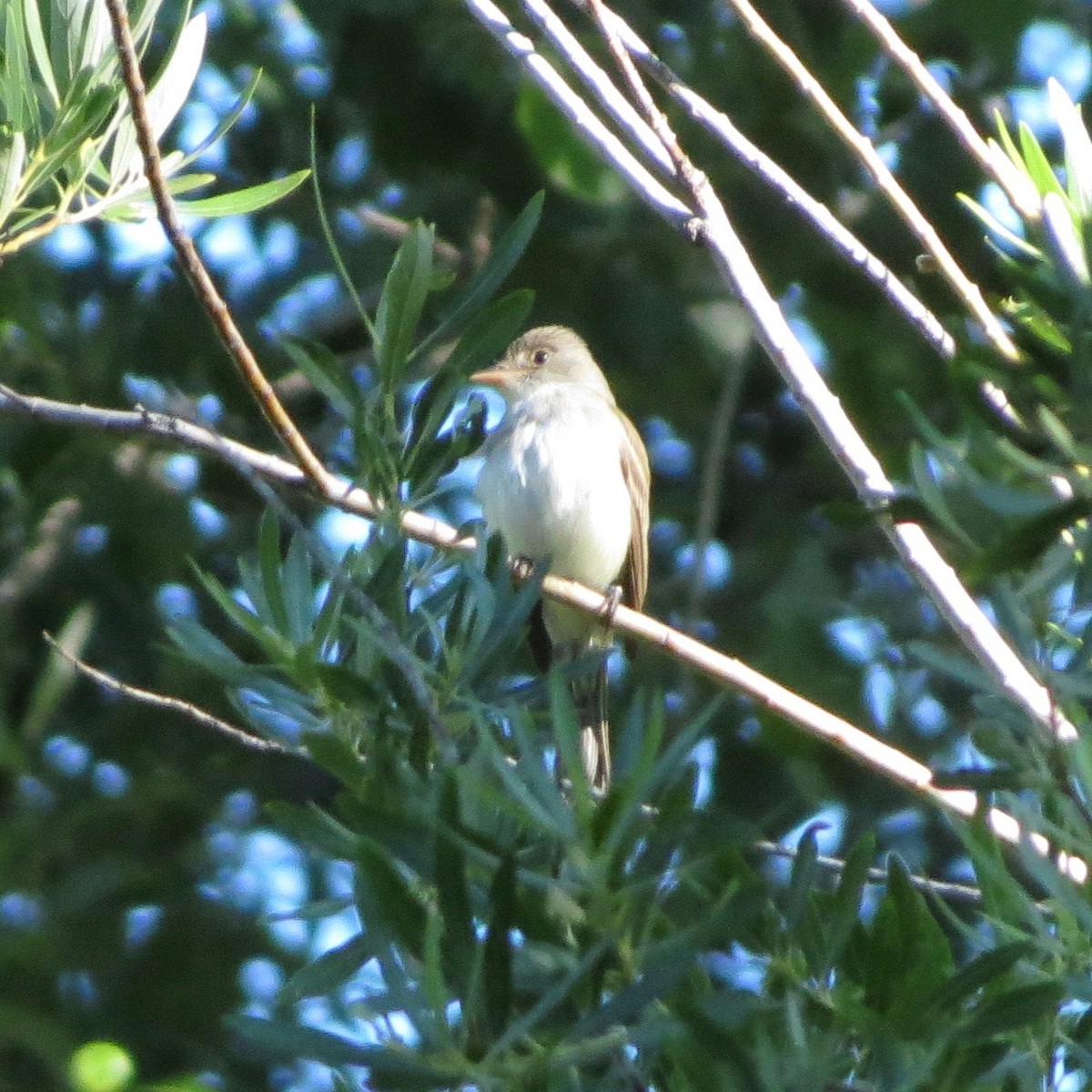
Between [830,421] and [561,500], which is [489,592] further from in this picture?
[561,500]

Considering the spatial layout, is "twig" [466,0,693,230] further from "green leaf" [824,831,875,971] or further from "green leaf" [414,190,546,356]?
"green leaf" [824,831,875,971]

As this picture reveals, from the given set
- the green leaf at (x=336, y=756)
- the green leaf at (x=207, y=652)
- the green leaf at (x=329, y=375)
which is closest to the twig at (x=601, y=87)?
the green leaf at (x=329, y=375)

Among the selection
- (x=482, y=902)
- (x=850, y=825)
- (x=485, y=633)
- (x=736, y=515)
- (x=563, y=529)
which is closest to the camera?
(x=482, y=902)

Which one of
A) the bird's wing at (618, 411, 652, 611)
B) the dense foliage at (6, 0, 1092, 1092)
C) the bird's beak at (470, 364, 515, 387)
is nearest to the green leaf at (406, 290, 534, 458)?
the dense foliage at (6, 0, 1092, 1092)

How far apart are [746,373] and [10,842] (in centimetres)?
367

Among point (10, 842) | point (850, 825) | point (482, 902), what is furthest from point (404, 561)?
point (850, 825)

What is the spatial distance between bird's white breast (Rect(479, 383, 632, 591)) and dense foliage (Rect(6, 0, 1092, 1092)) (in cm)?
34

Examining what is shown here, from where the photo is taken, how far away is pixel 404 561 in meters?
2.62

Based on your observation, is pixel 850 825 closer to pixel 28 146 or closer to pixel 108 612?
pixel 108 612

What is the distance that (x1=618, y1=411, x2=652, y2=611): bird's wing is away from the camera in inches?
268

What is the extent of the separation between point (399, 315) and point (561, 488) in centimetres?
365

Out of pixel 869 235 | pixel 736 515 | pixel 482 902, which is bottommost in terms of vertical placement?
pixel 736 515

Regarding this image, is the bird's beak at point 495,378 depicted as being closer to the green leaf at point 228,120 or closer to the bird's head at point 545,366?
the bird's head at point 545,366

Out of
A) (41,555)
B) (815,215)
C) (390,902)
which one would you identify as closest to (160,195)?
(815,215)
